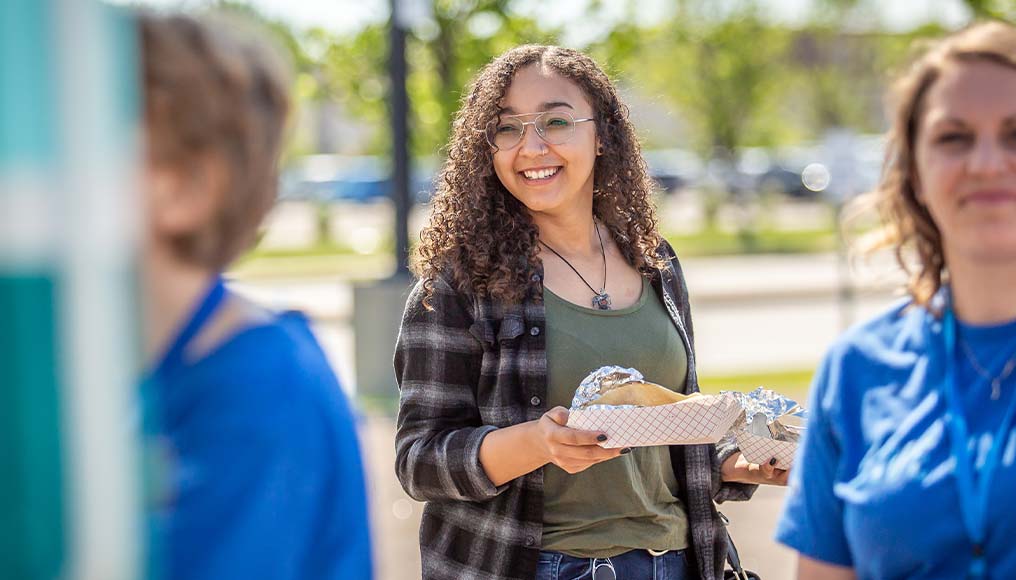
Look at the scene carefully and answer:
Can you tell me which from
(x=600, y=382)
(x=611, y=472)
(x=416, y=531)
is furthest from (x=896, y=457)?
(x=416, y=531)

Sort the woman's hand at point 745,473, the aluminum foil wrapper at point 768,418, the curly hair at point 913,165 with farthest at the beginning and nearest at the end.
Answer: the woman's hand at point 745,473, the aluminum foil wrapper at point 768,418, the curly hair at point 913,165

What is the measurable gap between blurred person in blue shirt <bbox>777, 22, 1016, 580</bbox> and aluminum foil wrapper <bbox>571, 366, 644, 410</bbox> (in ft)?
1.92

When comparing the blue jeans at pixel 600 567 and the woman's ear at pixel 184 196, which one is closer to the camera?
the woman's ear at pixel 184 196

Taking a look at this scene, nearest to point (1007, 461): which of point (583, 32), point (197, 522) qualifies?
point (197, 522)

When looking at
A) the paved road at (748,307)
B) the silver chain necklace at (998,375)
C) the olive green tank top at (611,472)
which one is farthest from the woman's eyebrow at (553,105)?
the paved road at (748,307)

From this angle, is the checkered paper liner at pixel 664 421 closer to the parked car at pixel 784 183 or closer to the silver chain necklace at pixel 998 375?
the silver chain necklace at pixel 998 375

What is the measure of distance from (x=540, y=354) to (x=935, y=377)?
0.98 metres

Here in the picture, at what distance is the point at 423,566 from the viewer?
9.03 ft

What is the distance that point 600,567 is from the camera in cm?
259

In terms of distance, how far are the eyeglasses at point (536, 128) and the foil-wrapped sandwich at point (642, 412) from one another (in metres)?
0.56

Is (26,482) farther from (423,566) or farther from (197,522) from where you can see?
(423,566)

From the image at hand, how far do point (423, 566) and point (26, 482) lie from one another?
1.52 metres

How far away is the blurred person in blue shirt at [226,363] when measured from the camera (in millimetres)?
1491

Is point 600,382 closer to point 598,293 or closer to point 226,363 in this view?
point 598,293
